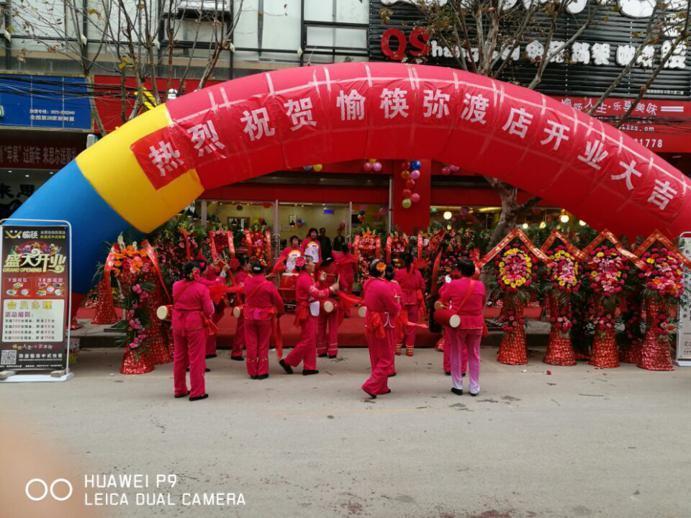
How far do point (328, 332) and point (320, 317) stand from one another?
10.5 inches

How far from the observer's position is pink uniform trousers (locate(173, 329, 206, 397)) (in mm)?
5734

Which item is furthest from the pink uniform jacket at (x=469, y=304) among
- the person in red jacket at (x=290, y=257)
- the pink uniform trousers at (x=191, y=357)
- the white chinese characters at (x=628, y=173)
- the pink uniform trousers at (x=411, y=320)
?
the person in red jacket at (x=290, y=257)

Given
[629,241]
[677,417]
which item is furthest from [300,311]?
[629,241]

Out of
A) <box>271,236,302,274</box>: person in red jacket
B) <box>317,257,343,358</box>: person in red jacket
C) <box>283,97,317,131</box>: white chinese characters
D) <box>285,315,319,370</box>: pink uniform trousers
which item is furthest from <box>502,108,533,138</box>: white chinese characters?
<box>271,236,302,274</box>: person in red jacket

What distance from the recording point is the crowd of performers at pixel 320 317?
19.0 feet

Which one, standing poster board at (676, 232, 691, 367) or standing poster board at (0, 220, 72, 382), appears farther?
standing poster board at (676, 232, 691, 367)

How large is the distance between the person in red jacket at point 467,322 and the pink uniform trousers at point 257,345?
2306 millimetres

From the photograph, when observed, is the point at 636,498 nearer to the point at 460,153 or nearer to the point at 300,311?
the point at 300,311

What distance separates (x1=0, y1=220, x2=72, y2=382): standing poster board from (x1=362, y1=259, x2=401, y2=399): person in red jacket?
3792 millimetres

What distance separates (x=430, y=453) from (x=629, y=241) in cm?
553

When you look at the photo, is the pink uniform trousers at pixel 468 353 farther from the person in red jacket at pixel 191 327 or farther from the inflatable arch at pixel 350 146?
the inflatable arch at pixel 350 146

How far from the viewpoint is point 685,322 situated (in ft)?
25.6

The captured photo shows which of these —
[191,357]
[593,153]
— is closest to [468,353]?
[191,357]

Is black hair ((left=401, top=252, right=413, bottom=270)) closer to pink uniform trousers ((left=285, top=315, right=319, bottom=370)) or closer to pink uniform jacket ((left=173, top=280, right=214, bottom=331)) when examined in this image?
pink uniform trousers ((left=285, top=315, right=319, bottom=370))
